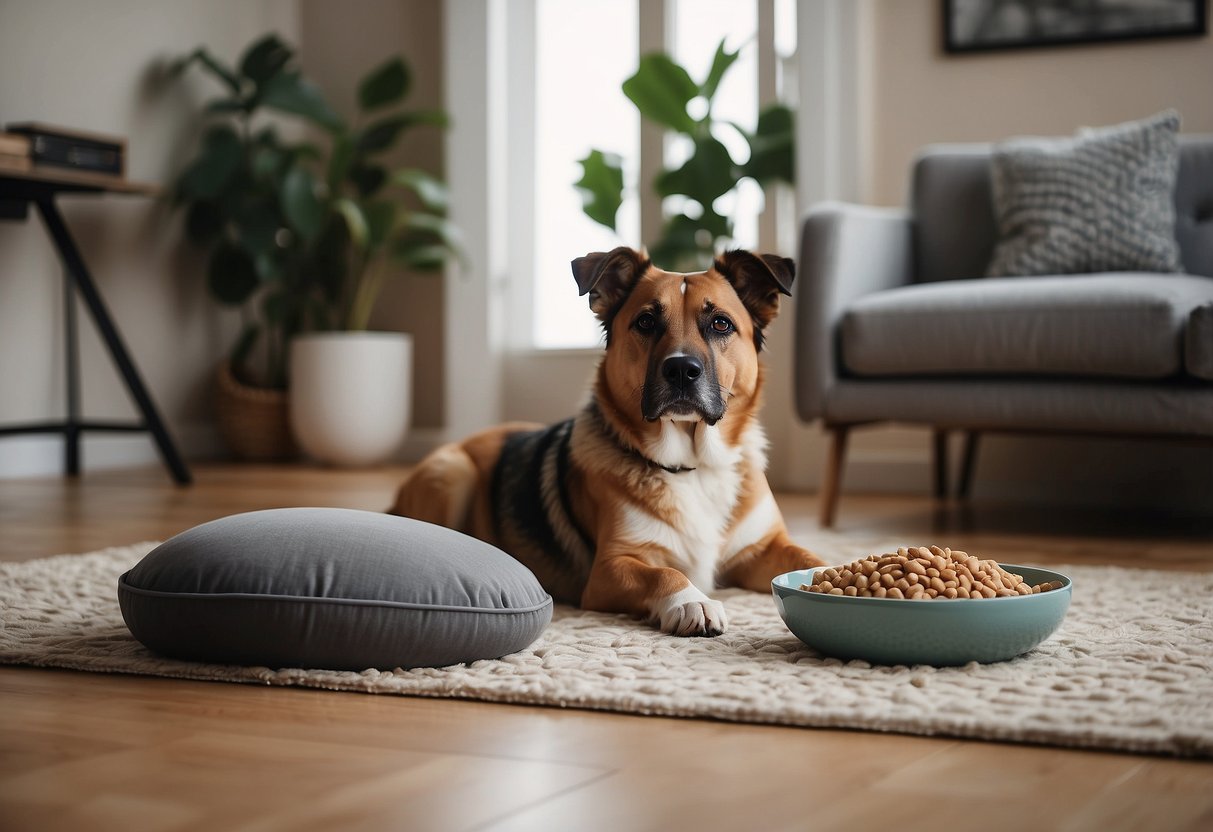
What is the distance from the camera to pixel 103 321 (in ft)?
13.7

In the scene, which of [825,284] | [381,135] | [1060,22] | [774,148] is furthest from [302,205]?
[1060,22]

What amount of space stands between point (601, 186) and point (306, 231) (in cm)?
125

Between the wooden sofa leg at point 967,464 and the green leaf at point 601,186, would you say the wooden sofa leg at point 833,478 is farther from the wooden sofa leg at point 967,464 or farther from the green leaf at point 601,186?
the green leaf at point 601,186

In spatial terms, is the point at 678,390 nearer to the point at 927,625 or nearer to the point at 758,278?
the point at 758,278

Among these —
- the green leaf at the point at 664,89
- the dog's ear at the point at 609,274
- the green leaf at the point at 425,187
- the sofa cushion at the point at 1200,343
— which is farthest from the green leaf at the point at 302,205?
the sofa cushion at the point at 1200,343

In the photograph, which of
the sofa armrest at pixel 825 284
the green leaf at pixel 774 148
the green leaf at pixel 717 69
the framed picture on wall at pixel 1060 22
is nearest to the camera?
the sofa armrest at pixel 825 284

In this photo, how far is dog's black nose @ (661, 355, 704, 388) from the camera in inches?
78.2

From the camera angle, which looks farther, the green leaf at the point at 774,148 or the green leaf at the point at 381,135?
the green leaf at the point at 381,135

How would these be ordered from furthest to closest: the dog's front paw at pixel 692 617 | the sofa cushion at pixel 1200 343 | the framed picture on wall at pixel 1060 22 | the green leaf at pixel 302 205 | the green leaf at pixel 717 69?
1. the green leaf at pixel 302 205
2. the green leaf at pixel 717 69
3. the framed picture on wall at pixel 1060 22
4. the sofa cushion at pixel 1200 343
5. the dog's front paw at pixel 692 617

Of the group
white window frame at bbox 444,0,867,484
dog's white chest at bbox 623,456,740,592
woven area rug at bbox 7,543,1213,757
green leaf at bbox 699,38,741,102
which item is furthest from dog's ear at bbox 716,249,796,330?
white window frame at bbox 444,0,867,484

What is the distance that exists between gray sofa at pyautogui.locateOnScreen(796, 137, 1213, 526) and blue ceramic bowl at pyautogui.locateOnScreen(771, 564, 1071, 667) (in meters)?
1.45

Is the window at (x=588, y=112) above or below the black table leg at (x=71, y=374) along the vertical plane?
above

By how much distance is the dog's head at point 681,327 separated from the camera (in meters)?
2.01

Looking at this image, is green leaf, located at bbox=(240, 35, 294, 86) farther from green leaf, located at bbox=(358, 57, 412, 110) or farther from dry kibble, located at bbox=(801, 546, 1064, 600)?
dry kibble, located at bbox=(801, 546, 1064, 600)
